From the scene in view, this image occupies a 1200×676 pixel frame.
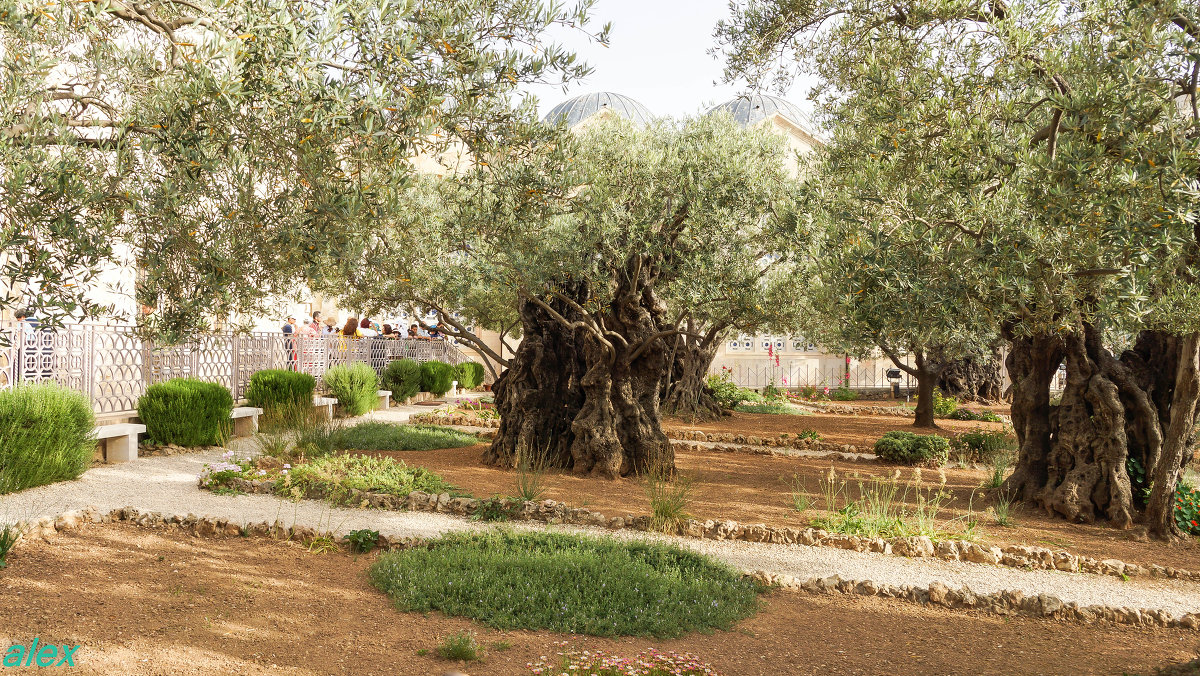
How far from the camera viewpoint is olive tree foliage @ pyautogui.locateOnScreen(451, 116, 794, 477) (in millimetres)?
→ 9461

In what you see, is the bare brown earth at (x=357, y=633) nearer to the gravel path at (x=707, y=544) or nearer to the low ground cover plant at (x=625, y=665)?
the low ground cover plant at (x=625, y=665)

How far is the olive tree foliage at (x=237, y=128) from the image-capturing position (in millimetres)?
3695

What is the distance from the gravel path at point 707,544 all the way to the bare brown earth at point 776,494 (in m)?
0.78

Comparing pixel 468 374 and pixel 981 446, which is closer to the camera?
pixel 981 446

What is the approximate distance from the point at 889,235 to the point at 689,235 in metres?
4.19

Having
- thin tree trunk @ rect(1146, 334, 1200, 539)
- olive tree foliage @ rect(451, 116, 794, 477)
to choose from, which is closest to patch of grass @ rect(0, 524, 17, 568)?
olive tree foliage @ rect(451, 116, 794, 477)

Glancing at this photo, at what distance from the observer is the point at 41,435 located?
7.89m

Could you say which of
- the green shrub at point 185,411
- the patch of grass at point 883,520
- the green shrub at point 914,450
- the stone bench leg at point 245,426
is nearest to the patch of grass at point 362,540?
the patch of grass at point 883,520

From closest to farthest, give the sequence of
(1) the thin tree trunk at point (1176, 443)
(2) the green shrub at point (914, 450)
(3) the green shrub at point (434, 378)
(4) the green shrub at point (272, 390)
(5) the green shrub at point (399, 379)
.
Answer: (1) the thin tree trunk at point (1176, 443) < (2) the green shrub at point (914, 450) < (4) the green shrub at point (272, 390) < (5) the green shrub at point (399, 379) < (3) the green shrub at point (434, 378)

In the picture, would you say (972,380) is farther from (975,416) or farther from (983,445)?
(983,445)

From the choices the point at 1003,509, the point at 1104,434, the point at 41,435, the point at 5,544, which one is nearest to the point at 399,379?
the point at 41,435

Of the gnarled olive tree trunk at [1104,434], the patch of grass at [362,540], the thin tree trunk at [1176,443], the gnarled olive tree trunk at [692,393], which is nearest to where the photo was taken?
the patch of grass at [362,540]

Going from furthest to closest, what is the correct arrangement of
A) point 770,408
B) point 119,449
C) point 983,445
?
point 770,408
point 983,445
point 119,449

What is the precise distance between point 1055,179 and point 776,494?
4.83m
